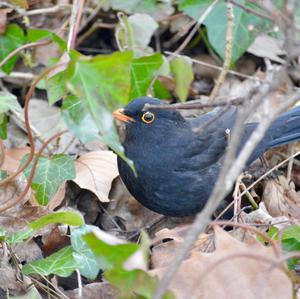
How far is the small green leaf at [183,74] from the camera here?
5270 mm

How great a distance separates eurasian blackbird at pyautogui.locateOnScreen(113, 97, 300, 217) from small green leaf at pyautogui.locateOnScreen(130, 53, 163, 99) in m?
0.24

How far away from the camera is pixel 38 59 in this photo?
608 cm

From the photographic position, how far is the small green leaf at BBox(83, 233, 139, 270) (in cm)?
267

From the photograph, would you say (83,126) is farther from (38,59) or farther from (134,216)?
(38,59)

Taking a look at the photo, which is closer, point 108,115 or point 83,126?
point 108,115

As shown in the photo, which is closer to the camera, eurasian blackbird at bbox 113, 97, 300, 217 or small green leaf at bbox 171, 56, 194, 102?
eurasian blackbird at bbox 113, 97, 300, 217

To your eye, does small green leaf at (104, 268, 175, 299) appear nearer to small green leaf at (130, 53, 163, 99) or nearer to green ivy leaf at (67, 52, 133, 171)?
green ivy leaf at (67, 52, 133, 171)

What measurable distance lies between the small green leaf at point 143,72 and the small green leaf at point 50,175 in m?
0.72

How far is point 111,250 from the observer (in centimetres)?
270

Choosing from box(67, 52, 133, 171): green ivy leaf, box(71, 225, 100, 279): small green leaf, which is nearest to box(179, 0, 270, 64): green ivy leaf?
box(71, 225, 100, 279): small green leaf

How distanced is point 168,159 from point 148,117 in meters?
0.29

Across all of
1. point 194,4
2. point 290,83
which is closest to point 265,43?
point 290,83

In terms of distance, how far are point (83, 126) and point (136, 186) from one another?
57.4 inches

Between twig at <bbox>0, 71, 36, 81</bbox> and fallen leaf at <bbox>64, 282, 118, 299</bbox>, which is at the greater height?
fallen leaf at <bbox>64, 282, 118, 299</bbox>
